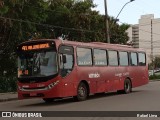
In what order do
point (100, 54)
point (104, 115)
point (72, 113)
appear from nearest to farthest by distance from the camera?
point (104, 115) < point (72, 113) < point (100, 54)

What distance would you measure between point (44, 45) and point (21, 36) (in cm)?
1256

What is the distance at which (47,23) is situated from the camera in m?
39.6

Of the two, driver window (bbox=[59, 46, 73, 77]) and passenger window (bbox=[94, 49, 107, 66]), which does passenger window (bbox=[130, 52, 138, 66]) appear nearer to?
passenger window (bbox=[94, 49, 107, 66])

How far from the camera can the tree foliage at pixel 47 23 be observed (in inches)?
1218

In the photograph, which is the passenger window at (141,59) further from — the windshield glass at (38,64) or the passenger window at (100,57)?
the windshield glass at (38,64)

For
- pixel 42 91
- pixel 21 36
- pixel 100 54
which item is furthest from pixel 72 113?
pixel 21 36

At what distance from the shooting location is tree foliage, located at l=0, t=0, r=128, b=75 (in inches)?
1218

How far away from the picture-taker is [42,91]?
18578 millimetres

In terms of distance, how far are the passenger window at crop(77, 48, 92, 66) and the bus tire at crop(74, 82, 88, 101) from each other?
108 cm

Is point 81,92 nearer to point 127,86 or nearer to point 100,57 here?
point 100,57

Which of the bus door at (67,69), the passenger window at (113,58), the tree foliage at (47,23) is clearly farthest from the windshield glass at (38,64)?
the tree foliage at (47,23)

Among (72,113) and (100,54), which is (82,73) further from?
(72,113)

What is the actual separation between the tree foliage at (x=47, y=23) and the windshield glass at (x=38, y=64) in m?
7.82

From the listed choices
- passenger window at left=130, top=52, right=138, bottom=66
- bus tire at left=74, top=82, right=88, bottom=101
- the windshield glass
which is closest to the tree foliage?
the windshield glass
